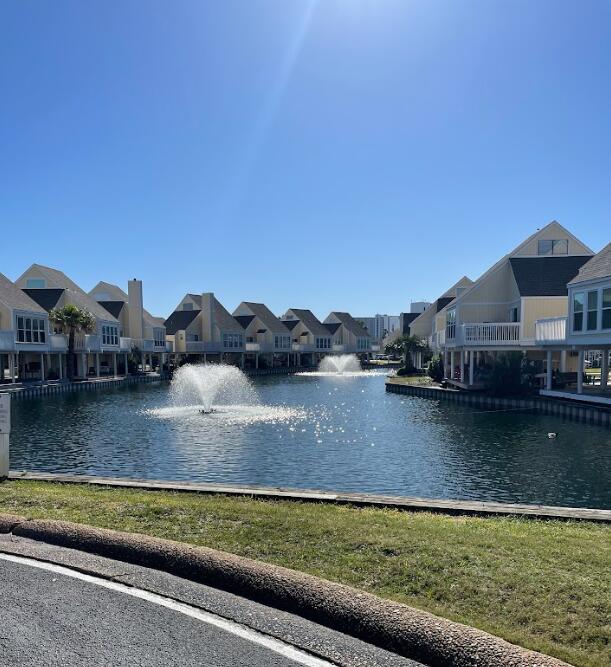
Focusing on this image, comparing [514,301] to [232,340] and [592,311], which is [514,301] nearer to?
[592,311]

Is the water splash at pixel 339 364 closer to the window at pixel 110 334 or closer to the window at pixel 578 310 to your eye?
the window at pixel 110 334

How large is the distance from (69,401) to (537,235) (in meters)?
33.4

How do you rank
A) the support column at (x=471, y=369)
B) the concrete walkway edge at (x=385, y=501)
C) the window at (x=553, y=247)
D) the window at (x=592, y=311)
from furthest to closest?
the window at (x=553, y=247)
the support column at (x=471, y=369)
the window at (x=592, y=311)
the concrete walkway edge at (x=385, y=501)

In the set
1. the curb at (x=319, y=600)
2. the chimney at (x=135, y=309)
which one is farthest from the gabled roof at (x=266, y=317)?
the curb at (x=319, y=600)

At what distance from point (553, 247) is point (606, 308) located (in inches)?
588

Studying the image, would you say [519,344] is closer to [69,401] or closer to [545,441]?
[545,441]

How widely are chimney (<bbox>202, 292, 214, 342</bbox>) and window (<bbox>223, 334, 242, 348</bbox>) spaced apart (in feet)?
6.62

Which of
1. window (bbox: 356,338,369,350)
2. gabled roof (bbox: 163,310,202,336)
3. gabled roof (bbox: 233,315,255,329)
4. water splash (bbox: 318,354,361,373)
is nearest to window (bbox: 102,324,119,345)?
gabled roof (bbox: 163,310,202,336)

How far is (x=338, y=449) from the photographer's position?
65.7 ft

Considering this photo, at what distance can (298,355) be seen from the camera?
99.4 metres

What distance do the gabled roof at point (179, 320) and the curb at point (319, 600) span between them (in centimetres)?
7414

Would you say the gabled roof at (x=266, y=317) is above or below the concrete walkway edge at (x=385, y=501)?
above

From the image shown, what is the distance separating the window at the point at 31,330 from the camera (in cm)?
4559

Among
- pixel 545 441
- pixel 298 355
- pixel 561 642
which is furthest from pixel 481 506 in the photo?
pixel 298 355
